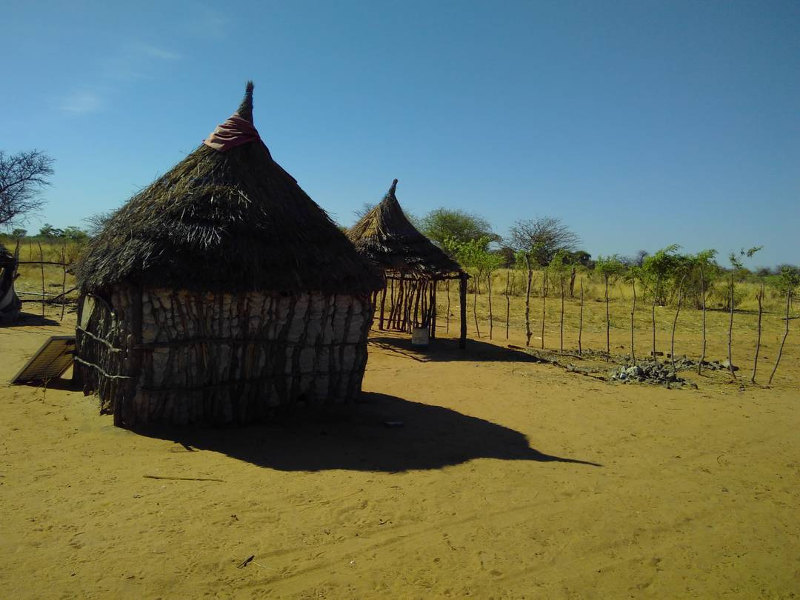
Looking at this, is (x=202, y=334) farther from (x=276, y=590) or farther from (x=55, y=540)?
(x=276, y=590)

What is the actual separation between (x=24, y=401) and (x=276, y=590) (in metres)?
5.56

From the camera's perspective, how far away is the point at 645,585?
383cm

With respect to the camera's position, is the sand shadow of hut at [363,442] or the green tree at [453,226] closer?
the sand shadow of hut at [363,442]

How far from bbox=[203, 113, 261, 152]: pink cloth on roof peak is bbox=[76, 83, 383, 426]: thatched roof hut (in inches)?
0.6

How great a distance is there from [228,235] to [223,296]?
0.71m

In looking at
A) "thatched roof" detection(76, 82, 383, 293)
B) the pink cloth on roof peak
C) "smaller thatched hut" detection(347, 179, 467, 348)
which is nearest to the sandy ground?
"thatched roof" detection(76, 82, 383, 293)

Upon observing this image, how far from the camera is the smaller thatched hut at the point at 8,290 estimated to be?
47.0ft

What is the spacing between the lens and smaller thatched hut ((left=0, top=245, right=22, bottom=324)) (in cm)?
1433

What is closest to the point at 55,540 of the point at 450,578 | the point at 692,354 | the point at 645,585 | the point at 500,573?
the point at 450,578

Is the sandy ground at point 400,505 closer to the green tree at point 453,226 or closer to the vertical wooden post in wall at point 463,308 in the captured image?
the vertical wooden post in wall at point 463,308

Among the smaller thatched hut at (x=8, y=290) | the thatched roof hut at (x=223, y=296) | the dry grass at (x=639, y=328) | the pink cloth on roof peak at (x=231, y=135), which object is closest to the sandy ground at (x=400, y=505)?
the thatched roof hut at (x=223, y=296)

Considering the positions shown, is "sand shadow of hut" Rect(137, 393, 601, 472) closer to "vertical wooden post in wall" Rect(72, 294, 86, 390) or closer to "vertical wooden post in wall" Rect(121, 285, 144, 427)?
"vertical wooden post in wall" Rect(121, 285, 144, 427)

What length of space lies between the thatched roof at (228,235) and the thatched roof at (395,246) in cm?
569

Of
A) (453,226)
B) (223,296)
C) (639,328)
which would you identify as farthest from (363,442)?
(453,226)
